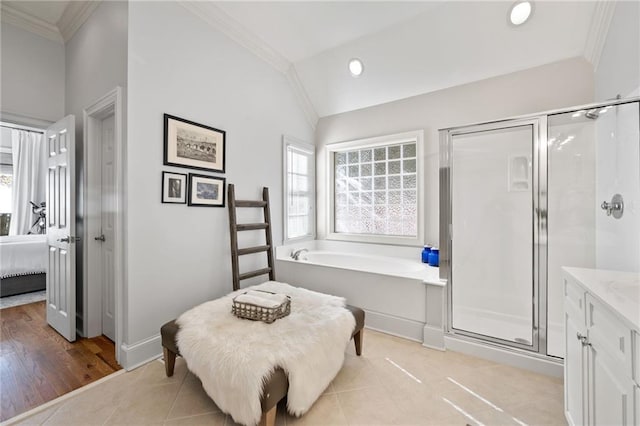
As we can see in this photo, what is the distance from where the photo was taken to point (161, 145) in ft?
7.06

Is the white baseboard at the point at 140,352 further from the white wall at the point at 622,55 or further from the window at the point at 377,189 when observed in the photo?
the white wall at the point at 622,55

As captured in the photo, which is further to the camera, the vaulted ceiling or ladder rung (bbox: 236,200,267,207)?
ladder rung (bbox: 236,200,267,207)

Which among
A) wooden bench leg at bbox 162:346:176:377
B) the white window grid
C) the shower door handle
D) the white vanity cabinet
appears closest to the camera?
the white vanity cabinet

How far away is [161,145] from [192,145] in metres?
0.26

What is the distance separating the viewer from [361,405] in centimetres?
160

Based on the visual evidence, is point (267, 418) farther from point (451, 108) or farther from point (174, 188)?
point (451, 108)

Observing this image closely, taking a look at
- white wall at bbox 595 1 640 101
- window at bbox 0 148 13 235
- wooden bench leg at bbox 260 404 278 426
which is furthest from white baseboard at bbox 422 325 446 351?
window at bbox 0 148 13 235

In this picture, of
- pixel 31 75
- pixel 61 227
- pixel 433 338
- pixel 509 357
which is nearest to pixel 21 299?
pixel 61 227

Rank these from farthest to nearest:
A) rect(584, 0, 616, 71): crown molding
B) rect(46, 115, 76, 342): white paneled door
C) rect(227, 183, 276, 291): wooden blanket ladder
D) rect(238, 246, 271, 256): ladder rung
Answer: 1. rect(238, 246, 271, 256): ladder rung
2. rect(227, 183, 276, 291): wooden blanket ladder
3. rect(46, 115, 76, 342): white paneled door
4. rect(584, 0, 616, 71): crown molding

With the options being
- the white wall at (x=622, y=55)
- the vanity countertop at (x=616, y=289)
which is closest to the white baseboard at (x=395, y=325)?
the vanity countertop at (x=616, y=289)

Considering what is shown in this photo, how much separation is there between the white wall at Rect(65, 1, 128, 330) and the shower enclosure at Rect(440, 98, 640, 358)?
2.68 m

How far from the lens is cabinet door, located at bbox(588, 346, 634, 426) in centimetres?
84

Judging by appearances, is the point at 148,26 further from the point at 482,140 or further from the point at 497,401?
the point at 497,401

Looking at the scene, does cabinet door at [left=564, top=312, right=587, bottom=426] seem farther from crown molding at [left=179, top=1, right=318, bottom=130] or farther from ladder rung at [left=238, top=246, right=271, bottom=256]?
crown molding at [left=179, top=1, right=318, bottom=130]
